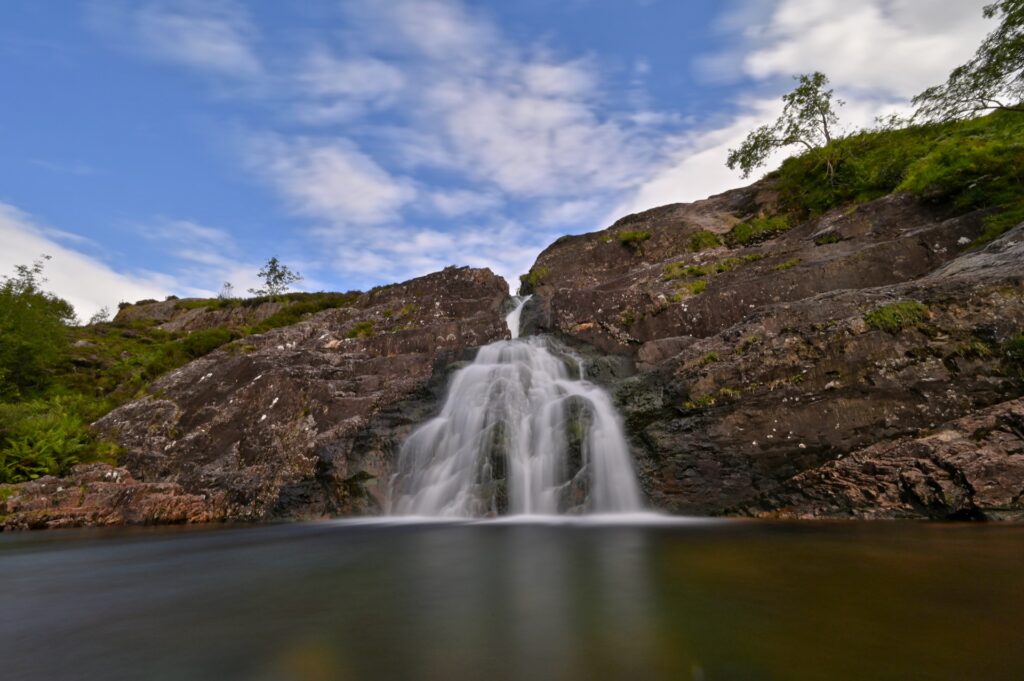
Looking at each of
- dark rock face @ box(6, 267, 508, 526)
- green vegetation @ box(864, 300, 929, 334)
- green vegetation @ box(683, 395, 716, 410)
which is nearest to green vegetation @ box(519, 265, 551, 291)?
dark rock face @ box(6, 267, 508, 526)

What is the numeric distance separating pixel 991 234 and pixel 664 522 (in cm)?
1114

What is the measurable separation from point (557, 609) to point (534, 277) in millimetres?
20621

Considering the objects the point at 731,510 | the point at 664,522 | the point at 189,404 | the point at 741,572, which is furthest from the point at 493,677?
the point at 189,404

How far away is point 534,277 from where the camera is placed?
23.6 m

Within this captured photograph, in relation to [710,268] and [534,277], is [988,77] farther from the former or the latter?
[534,277]

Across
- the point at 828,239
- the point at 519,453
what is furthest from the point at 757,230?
the point at 519,453

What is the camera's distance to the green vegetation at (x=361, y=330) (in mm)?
19250

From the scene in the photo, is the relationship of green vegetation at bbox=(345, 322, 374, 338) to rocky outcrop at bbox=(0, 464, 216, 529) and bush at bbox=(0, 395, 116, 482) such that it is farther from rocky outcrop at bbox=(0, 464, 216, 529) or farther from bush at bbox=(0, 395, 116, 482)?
bush at bbox=(0, 395, 116, 482)

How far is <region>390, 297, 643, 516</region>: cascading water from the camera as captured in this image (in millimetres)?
9602

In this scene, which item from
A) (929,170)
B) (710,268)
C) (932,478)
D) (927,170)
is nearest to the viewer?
(932,478)

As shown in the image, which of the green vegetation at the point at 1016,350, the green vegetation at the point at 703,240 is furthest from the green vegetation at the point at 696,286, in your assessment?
the green vegetation at the point at 1016,350

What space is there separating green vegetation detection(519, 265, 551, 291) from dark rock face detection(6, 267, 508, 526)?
19.1 feet

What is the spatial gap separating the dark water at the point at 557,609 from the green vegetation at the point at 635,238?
57.0ft

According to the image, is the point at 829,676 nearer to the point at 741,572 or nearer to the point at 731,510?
the point at 741,572
